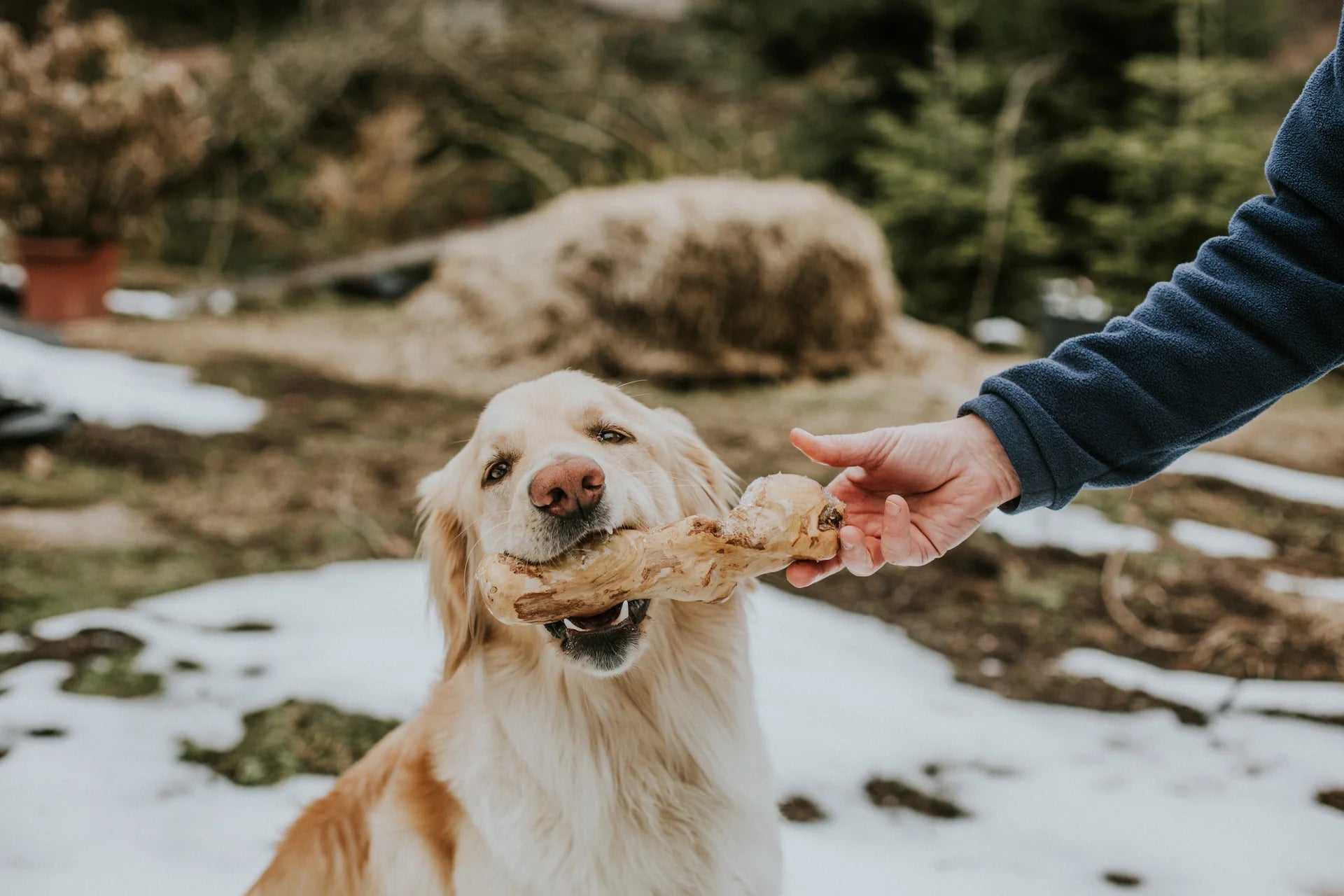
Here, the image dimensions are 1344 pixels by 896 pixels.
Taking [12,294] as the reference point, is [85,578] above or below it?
below

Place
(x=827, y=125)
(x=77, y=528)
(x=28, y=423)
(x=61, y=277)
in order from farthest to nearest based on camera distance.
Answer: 1. (x=827, y=125)
2. (x=61, y=277)
3. (x=28, y=423)
4. (x=77, y=528)

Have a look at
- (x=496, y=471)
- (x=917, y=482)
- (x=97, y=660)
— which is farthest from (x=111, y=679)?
(x=917, y=482)

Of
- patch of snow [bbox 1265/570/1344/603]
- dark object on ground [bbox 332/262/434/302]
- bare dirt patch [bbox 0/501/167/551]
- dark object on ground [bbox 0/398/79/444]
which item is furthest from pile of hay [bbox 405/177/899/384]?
patch of snow [bbox 1265/570/1344/603]

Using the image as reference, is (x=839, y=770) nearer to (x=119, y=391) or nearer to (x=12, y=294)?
(x=119, y=391)

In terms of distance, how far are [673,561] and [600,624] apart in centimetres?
21

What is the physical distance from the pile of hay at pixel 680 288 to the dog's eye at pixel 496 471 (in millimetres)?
4414

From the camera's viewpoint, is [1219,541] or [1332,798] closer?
[1332,798]

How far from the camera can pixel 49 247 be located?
6.85 metres

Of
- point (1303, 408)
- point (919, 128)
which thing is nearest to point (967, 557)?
point (1303, 408)

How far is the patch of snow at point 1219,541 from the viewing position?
387 cm

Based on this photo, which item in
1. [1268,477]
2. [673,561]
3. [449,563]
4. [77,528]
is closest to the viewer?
[673,561]

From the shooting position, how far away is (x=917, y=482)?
1659 mm

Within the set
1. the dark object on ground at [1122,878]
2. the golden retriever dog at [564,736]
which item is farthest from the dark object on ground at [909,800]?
the golden retriever dog at [564,736]

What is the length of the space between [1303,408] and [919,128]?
12.7 ft
